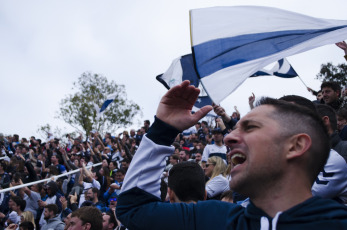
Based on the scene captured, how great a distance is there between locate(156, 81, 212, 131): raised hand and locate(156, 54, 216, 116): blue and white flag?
5077 millimetres

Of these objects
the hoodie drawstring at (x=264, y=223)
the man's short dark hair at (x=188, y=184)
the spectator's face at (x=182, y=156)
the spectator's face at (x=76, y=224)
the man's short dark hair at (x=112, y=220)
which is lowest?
the spectator's face at (x=182, y=156)

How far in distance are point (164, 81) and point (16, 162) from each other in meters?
7.57

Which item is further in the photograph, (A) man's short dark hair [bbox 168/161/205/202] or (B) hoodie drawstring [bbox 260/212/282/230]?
(A) man's short dark hair [bbox 168/161/205/202]

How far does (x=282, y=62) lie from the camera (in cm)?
718

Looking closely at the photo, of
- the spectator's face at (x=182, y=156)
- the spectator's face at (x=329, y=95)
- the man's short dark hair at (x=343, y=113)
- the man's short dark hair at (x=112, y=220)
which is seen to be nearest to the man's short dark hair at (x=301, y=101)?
the man's short dark hair at (x=343, y=113)

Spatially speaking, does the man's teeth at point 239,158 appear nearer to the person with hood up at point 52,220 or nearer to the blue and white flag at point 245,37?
the blue and white flag at point 245,37

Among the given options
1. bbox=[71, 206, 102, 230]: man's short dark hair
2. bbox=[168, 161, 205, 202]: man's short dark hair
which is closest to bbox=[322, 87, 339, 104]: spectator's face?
bbox=[168, 161, 205, 202]: man's short dark hair

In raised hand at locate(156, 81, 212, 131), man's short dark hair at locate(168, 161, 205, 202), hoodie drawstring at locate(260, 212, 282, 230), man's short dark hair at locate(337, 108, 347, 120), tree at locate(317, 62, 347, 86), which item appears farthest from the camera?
tree at locate(317, 62, 347, 86)

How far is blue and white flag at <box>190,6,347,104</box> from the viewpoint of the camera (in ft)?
13.1


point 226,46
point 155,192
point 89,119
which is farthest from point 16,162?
point 89,119

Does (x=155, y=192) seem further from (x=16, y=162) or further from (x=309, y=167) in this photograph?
(x=16, y=162)

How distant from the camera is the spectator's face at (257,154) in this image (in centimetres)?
151

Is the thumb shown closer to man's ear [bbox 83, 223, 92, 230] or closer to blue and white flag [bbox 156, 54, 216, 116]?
man's ear [bbox 83, 223, 92, 230]

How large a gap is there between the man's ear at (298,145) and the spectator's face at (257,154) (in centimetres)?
A: 2
